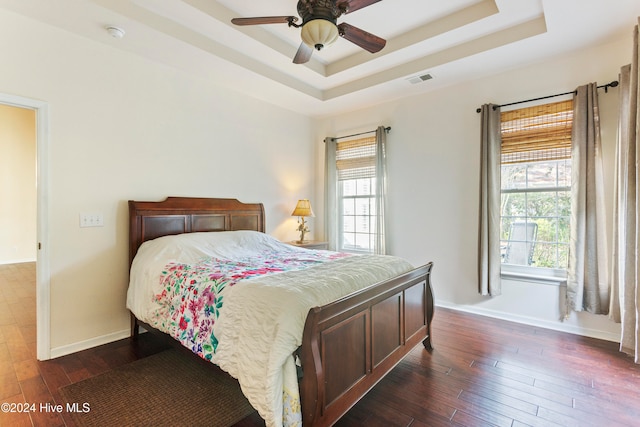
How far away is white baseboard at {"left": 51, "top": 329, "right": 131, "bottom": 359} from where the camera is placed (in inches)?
101

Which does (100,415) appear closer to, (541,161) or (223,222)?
(223,222)

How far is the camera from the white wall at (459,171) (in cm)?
293

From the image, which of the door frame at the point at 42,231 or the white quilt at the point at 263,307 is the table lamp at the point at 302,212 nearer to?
the white quilt at the point at 263,307

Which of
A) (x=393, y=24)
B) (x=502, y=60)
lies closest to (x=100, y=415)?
(x=393, y=24)

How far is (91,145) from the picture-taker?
108 inches

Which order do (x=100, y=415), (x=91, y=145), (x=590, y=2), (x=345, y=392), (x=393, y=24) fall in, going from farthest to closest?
(x=393, y=24) < (x=91, y=145) < (x=590, y=2) < (x=100, y=415) < (x=345, y=392)

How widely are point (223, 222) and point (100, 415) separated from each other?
222cm

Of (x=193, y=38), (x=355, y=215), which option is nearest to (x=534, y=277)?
(x=355, y=215)

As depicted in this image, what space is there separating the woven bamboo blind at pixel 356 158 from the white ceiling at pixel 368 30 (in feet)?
2.89

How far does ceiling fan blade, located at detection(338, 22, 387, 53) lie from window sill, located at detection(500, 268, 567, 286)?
2.80 meters

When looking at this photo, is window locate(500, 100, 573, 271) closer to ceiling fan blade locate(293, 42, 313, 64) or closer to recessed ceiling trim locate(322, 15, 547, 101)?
recessed ceiling trim locate(322, 15, 547, 101)

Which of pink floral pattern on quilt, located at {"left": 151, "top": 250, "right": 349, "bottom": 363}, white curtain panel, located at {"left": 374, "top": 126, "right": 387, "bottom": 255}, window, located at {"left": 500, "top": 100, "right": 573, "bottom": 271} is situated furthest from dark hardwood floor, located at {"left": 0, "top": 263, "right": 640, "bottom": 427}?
white curtain panel, located at {"left": 374, "top": 126, "right": 387, "bottom": 255}

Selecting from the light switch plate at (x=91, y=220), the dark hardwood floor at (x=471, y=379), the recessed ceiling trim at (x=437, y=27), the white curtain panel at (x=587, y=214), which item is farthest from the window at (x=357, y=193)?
the light switch plate at (x=91, y=220)

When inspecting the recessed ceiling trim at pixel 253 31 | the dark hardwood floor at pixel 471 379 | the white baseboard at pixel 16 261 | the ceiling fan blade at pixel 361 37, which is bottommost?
the dark hardwood floor at pixel 471 379
